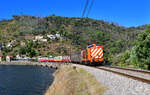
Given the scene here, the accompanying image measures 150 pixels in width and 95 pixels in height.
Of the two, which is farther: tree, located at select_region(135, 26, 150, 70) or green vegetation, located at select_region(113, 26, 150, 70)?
green vegetation, located at select_region(113, 26, 150, 70)

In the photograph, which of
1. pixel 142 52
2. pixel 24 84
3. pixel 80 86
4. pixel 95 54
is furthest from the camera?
pixel 24 84

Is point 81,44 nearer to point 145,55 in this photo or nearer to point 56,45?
point 56,45

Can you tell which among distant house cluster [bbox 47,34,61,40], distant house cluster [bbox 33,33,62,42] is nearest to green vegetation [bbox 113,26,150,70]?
distant house cluster [bbox 33,33,62,42]

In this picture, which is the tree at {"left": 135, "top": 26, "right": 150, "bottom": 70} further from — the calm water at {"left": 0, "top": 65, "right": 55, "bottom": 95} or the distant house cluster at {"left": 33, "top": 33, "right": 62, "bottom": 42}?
the distant house cluster at {"left": 33, "top": 33, "right": 62, "bottom": 42}

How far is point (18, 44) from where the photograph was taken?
175 metres

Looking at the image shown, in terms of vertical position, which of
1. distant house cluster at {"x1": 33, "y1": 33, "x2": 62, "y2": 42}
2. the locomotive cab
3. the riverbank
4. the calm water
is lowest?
the calm water

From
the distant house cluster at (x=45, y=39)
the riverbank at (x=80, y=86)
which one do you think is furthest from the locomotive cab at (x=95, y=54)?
the distant house cluster at (x=45, y=39)

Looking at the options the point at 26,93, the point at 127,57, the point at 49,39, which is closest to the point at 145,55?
the point at 127,57

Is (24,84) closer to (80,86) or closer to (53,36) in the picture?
(80,86)

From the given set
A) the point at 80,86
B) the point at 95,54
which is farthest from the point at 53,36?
the point at 80,86

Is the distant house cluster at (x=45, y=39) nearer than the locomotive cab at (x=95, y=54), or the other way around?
the locomotive cab at (x=95, y=54)

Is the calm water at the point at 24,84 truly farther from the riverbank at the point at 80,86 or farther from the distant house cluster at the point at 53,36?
the distant house cluster at the point at 53,36

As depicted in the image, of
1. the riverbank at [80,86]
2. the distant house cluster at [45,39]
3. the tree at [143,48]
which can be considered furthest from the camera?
the distant house cluster at [45,39]

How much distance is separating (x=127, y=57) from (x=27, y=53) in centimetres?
12869
